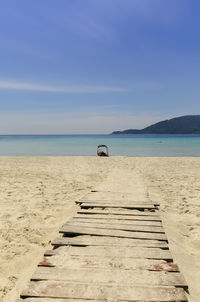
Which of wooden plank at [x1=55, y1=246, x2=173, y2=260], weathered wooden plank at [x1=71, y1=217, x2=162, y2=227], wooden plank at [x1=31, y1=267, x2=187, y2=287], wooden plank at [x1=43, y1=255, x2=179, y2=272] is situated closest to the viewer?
wooden plank at [x1=31, y1=267, x2=187, y2=287]

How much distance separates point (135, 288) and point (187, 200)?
6.36 metres

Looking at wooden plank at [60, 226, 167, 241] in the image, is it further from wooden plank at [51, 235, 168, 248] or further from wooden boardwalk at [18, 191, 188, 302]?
wooden plank at [51, 235, 168, 248]

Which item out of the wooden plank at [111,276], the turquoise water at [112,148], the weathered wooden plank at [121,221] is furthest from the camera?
the turquoise water at [112,148]

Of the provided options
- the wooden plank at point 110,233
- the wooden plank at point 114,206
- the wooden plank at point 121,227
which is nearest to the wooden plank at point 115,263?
the wooden plank at point 110,233

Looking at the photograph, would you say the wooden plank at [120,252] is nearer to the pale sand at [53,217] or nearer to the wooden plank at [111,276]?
the wooden plank at [111,276]

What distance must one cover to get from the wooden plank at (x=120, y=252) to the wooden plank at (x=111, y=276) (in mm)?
427

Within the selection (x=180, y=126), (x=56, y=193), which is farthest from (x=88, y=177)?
(x=180, y=126)

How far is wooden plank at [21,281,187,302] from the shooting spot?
253 cm

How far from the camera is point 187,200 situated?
8.32m

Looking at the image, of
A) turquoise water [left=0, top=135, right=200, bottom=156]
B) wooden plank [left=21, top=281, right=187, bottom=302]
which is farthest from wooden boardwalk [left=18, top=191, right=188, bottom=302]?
turquoise water [left=0, top=135, right=200, bottom=156]

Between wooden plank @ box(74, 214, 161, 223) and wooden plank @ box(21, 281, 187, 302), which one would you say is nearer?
wooden plank @ box(21, 281, 187, 302)

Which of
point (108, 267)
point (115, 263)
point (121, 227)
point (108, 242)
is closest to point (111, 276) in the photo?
point (108, 267)

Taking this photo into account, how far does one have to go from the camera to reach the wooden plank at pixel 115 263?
312 centimetres

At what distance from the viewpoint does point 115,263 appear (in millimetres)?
3227
